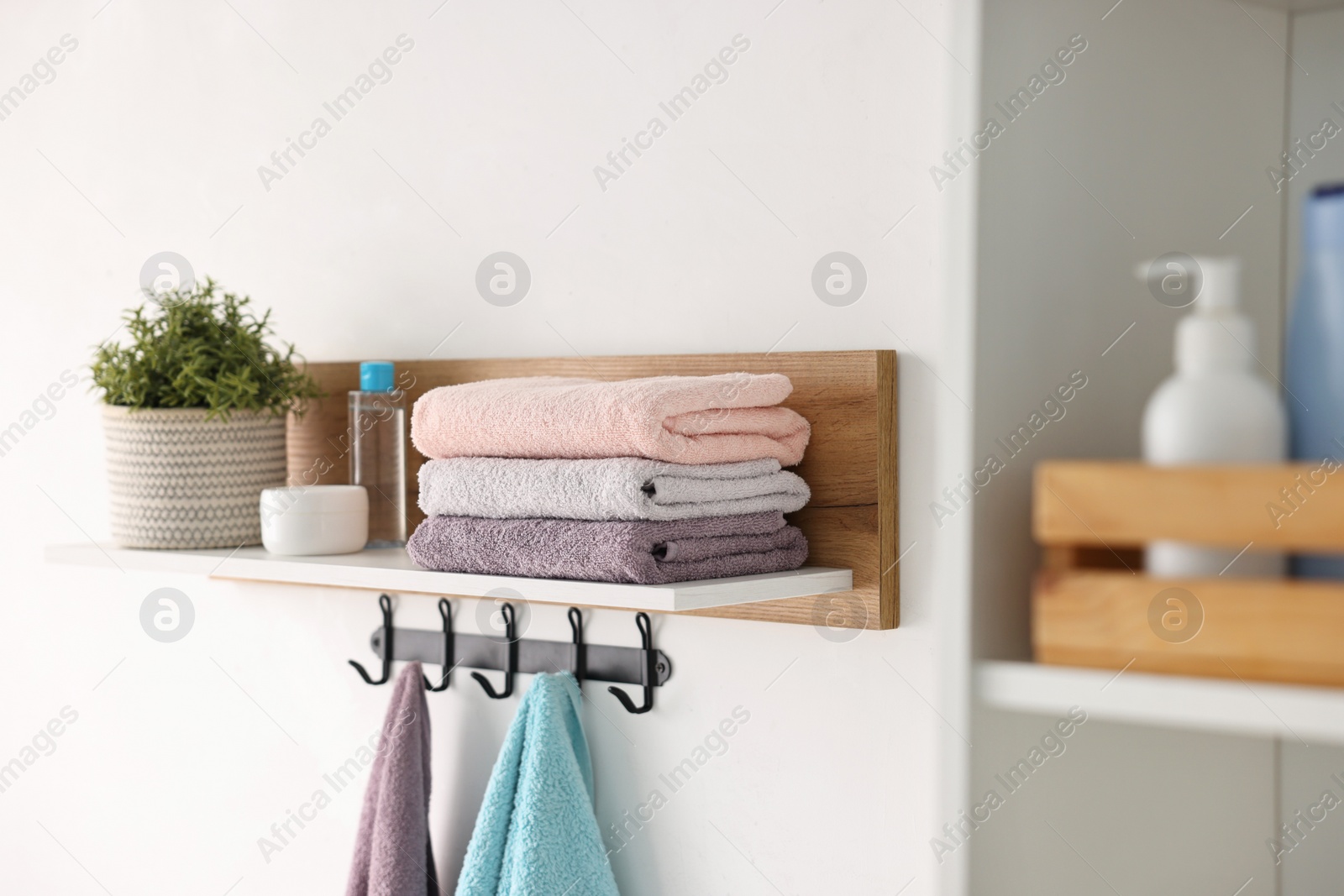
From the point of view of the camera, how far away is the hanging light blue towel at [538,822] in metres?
0.92

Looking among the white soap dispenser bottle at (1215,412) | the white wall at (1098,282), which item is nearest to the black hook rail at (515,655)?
the white wall at (1098,282)

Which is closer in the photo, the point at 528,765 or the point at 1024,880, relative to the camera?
the point at 1024,880

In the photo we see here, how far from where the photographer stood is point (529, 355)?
3.48 feet

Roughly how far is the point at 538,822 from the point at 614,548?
0.29 meters

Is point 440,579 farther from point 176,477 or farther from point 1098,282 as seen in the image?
point 1098,282

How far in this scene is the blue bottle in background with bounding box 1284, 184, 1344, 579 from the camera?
448mm

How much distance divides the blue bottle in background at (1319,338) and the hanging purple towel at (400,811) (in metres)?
0.82

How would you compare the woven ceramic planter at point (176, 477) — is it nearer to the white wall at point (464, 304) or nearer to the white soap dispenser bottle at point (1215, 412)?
the white wall at point (464, 304)

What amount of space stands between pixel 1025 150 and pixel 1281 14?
193mm

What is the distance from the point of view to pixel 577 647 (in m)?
1.02

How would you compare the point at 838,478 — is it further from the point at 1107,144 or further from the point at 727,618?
the point at 1107,144

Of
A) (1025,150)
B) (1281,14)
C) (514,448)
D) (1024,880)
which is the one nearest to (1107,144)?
(1025,150)

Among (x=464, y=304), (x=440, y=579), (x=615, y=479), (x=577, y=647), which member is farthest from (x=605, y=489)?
(x=464, y=304)

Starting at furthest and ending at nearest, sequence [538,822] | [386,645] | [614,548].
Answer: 1. [386,645]
2. [538,822]
3. [614,548]
